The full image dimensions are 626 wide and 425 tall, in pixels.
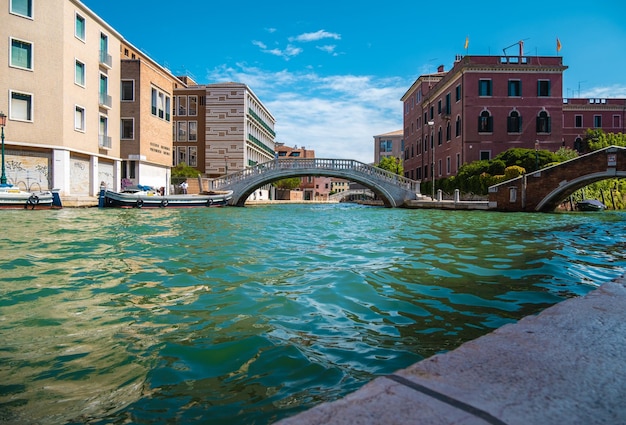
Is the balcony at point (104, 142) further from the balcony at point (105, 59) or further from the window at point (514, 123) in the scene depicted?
the window at point (514, 123)

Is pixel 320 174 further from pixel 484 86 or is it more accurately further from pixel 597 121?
pixel 597 121

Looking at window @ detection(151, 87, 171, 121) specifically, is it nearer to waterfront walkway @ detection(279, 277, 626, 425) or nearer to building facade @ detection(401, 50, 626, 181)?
building facade @ detection(401, 50, 626, 181)

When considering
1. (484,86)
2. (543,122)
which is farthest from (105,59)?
(543,122)

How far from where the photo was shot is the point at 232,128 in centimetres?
4319

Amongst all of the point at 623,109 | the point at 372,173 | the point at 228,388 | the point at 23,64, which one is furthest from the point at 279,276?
the point at 623,109

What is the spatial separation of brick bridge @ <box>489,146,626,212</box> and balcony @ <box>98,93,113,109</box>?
21952 millimetres

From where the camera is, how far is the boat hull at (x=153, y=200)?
22.4m

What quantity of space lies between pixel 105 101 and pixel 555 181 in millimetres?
24601

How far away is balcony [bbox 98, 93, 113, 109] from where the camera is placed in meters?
25.9

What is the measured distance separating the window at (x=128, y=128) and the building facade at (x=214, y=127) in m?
14.1

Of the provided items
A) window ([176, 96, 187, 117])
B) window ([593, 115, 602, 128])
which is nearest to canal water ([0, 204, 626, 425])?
window ([176, 96, 187, 117])

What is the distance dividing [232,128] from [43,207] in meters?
25.9

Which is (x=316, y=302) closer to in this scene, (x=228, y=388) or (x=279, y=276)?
(x=279, y=276)

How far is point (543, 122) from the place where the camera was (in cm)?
3117
